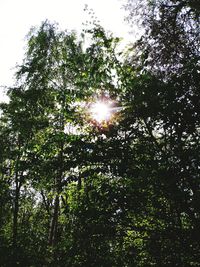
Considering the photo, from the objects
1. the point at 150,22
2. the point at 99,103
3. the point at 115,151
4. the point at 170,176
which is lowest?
the point at 170,176

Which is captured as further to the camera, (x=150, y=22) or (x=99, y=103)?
(x=150, y=22)

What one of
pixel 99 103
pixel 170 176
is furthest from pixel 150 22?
pixel 170 176

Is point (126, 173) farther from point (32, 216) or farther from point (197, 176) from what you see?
point (32, 216)

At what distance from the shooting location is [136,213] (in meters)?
3.36

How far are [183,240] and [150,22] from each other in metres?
6.48

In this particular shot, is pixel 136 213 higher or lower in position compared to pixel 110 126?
lower

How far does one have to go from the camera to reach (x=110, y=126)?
11.8 ft

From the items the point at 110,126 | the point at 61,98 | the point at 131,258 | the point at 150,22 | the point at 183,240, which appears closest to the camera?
the point at 183,240

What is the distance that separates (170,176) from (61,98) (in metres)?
1.92

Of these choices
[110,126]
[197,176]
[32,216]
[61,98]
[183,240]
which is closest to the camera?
[197,176]

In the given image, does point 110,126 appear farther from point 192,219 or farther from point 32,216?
point 32,216

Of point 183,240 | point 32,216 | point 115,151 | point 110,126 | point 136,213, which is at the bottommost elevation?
point 183,240

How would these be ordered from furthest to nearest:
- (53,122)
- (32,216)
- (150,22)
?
(32,216) < (53,122) < (150,22)

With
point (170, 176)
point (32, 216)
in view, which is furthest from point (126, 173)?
point (32, 216)
